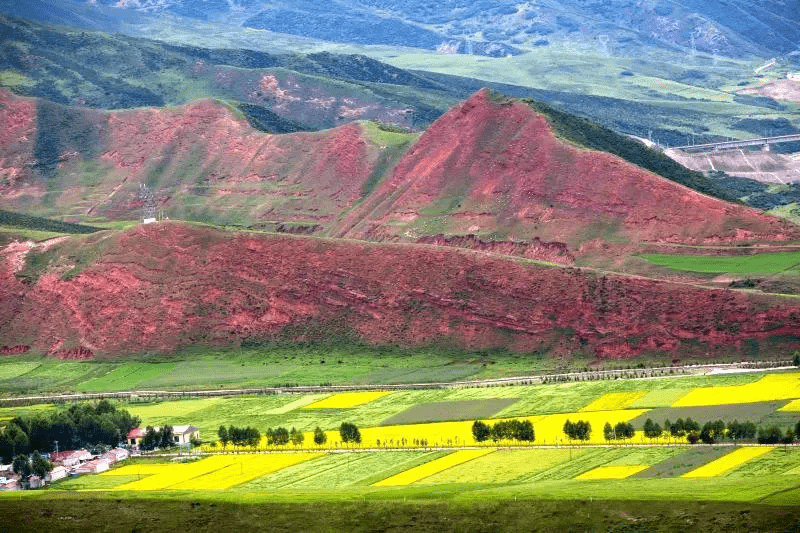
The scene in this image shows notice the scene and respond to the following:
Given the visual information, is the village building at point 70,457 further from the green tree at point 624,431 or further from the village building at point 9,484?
the green tree at point 624,431

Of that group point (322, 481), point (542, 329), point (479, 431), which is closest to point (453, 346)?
point (542, 329)

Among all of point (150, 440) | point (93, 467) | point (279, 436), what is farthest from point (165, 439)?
point (279, 436)

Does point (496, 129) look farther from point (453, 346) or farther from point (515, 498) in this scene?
point (515, 498)

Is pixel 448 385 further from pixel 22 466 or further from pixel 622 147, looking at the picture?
pixel 622 147

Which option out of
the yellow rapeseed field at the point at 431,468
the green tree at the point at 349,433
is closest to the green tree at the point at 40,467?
the green tree at the point at 349,433

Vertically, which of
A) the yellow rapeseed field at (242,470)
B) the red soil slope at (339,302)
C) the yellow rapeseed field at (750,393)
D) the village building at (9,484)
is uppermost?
the red soil slope at (339,302)

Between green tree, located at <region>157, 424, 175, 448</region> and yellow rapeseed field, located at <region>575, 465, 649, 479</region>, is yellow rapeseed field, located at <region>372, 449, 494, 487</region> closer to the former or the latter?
yellow rapeseed field, located at <region>575, 465, 649, 479</region>

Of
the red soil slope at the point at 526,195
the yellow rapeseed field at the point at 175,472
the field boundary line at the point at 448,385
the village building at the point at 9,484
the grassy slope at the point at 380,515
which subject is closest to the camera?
the grassy slope at the point at 380,515

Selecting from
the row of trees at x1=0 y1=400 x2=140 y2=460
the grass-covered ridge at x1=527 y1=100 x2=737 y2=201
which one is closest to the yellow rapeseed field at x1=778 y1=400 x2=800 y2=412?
the row of trees at x1=0 y1=400 x2=140 y2=460
